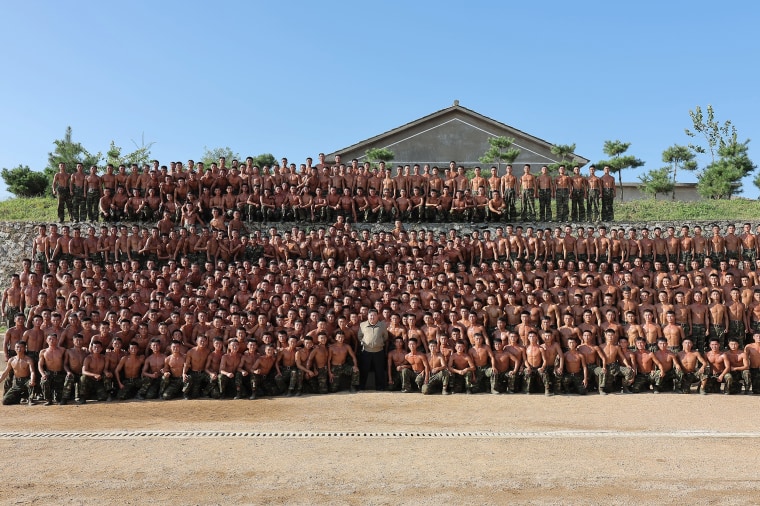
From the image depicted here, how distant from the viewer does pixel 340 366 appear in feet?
40.6

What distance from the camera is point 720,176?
28.5 metres

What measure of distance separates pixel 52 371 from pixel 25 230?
9.88 m

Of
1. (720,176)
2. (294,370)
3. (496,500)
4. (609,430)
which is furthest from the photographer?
(720,176)

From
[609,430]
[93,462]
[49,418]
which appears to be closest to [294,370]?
[49,418]

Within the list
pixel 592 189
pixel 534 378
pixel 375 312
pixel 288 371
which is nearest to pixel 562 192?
pixel 592 189

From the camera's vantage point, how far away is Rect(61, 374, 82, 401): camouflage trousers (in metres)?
11.3

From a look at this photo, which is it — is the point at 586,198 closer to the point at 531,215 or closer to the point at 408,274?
the point at 531,215

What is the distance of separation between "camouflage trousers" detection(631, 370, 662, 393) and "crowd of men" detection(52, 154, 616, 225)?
8076 mm

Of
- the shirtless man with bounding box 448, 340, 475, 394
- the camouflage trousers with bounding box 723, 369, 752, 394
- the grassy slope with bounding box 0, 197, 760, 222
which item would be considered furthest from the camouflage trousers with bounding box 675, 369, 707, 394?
the grassy slope with bounding box 0, 197, 760, 222

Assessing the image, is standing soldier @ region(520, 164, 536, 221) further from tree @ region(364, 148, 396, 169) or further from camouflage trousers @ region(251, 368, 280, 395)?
camouflage trousers @ region(251, 368, 280, 395)

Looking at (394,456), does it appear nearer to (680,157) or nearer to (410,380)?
(410,380)

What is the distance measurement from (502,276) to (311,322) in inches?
187

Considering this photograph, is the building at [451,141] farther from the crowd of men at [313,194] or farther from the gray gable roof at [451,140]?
the crowd of men at [313,194]

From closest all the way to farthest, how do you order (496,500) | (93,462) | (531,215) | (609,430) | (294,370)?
(496,500)
(93,462)
(609,430)
(294,370)
(531,215)
